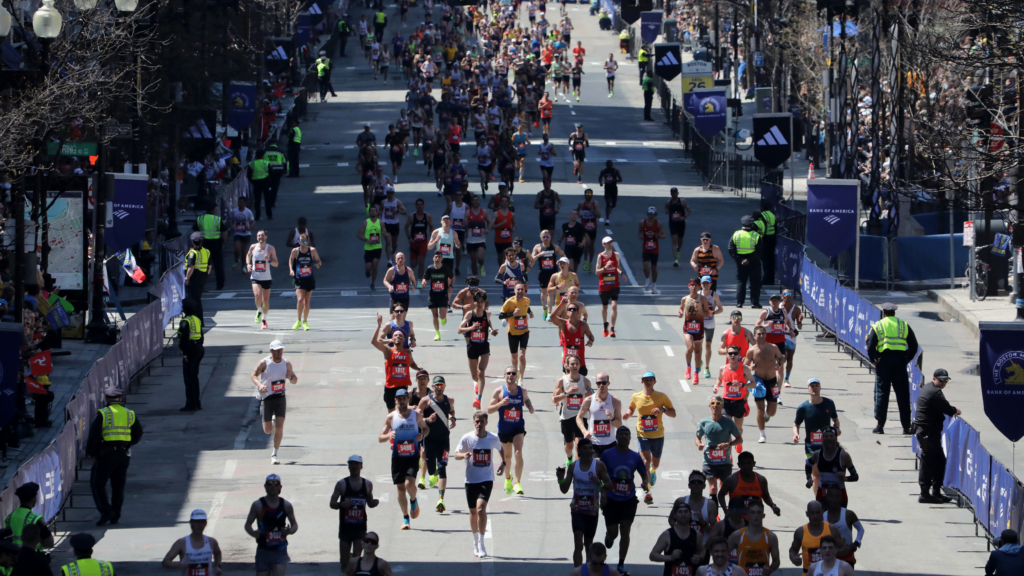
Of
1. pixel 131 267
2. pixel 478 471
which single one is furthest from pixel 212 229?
pixel 478 471

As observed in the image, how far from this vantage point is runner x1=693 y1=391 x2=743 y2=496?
1669 cm

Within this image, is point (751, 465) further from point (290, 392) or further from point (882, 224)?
point (882, 224)

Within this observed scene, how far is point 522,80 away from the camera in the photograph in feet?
186

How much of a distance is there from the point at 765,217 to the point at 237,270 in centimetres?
1194

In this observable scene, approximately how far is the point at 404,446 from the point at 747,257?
519 inches

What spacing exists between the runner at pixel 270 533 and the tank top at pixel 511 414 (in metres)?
3.95

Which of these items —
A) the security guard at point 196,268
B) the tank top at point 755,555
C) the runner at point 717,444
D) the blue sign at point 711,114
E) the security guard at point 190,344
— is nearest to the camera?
the tank top at point 755,555

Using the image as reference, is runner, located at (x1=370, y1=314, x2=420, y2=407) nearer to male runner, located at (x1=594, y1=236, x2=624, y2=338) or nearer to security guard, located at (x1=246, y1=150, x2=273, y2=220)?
male runner, located at (x1=594, y1=236, x2=624, y2=338)

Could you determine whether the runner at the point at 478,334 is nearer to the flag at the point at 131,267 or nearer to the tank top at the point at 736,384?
the tank top at the point at 736,384

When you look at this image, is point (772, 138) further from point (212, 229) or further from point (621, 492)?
point (621, 492)

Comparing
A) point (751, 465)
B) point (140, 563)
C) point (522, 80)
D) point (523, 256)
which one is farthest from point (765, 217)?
point (522, 80)

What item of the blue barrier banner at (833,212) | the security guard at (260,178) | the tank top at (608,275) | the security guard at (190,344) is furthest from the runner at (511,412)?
the security guard at (260,178)

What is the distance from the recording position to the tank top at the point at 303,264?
2645cm

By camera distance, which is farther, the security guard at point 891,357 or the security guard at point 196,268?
the security guard at point 196,268
